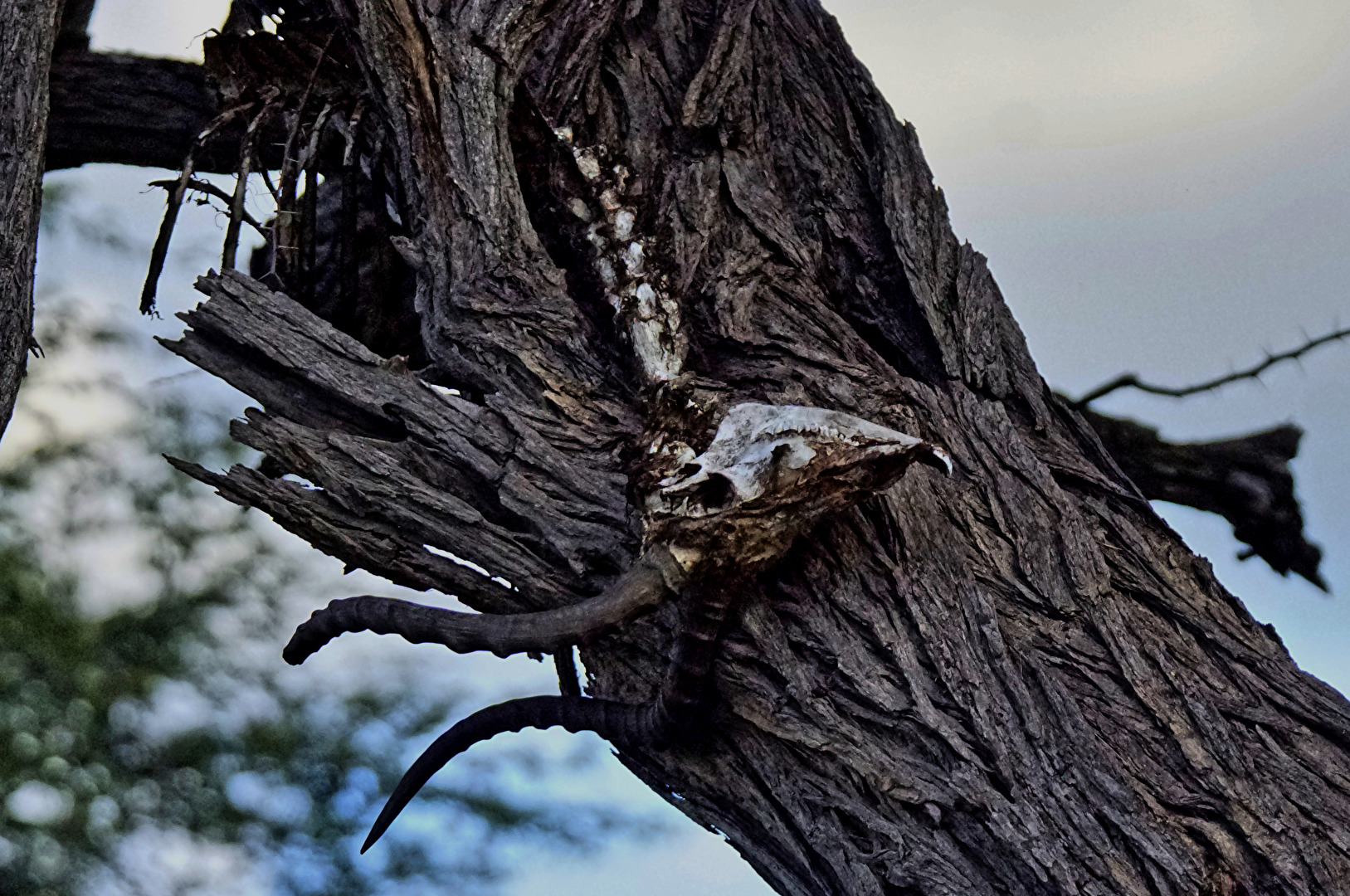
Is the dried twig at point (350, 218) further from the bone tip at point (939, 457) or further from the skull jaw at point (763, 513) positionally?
the bone tip at point (939, 457)

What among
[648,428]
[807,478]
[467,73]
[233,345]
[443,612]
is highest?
[467,73]

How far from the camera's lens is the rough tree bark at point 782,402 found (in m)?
1.58

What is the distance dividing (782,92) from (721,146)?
0.91 feet

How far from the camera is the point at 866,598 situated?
171 centimetres

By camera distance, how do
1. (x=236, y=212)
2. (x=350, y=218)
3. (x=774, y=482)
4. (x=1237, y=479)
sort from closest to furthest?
(x=774, y=482), (x=236, y=212), (x=350, y=218), (x=1237, y=479)

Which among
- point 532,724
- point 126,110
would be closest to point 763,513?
point 532,724

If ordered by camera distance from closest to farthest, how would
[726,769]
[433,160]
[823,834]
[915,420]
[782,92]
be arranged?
[823,834] < [726,769] < [915,420] < [433,160] < [782,92]

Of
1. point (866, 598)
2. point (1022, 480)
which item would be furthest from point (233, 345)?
point (1022, 480)

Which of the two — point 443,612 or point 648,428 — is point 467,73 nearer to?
point 648,428

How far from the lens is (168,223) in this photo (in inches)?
96.2

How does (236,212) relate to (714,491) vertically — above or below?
above

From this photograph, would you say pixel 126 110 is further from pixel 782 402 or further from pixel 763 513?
pixel 763 513

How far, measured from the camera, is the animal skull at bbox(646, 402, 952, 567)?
62.4 inches

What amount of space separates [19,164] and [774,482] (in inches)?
66.7
